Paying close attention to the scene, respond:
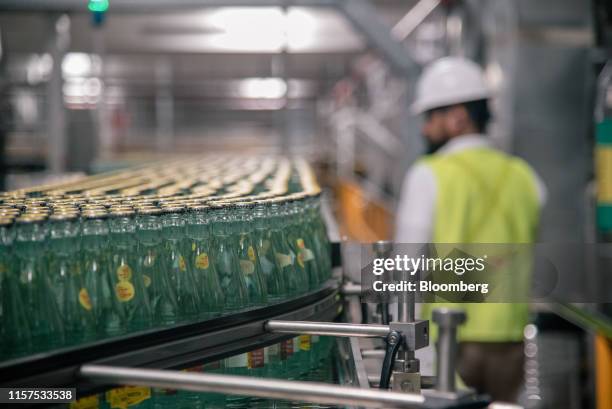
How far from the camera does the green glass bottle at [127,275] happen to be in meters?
1.66

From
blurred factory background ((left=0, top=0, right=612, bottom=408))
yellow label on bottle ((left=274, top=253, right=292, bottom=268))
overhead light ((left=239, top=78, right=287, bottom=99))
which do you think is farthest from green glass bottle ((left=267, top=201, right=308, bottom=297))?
overhead light ((left=239, top=78, right=287, bottom=99))

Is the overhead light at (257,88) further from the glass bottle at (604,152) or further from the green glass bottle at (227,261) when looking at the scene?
the green glass bottle at (227,261)

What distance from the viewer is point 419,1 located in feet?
28.5

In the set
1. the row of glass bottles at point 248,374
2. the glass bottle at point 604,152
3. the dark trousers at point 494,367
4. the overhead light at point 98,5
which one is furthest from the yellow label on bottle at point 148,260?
the overhead light at point 98,5

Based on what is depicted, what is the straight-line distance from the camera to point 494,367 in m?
3.25

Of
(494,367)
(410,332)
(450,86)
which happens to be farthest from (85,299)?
(450,86)

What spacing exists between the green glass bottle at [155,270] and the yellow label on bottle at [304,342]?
0.39m

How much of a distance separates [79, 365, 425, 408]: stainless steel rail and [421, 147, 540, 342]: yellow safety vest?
1835 mm

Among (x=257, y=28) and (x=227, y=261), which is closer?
(x=227, y=261)

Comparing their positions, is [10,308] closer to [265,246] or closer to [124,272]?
[124,272]

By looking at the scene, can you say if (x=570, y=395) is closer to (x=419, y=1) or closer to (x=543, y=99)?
(x=543, y=99)

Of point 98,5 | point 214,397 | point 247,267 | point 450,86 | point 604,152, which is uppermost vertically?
point 98,5

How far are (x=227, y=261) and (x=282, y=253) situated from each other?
246 mm

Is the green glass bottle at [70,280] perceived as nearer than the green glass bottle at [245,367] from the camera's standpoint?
Yes
